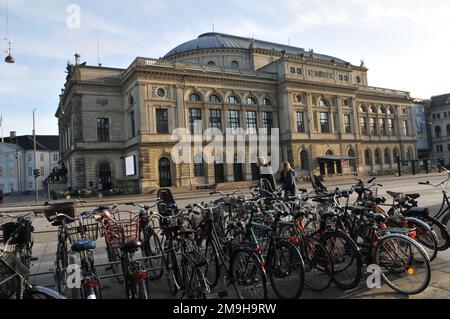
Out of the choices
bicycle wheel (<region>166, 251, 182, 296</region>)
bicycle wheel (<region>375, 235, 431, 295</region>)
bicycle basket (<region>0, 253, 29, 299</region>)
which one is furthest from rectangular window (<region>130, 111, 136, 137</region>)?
bicycle wheel (<region>375, 235, 431, 295</region>)

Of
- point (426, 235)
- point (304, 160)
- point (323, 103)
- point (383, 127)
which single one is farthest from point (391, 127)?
point (426, 235)

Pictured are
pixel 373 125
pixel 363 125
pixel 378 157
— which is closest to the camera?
pixel 363 125

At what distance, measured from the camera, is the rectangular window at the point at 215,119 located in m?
47.7

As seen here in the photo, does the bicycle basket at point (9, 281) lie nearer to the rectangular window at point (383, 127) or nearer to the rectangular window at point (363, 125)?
the rectangular window at point (363, 125)

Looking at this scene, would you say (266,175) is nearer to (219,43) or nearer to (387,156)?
(219,43)

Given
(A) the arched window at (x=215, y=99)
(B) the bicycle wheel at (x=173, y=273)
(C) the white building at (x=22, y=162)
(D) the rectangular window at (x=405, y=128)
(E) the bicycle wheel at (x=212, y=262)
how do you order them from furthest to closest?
(C) the white building at (x=22, y=162), (D) the rectangular window at (x=405, y=128), (A) the arched window at (x=215, y=99), (E) the bicycle wheel at (x=212, y=262), (B) the bicycle wheel at (x=173, y=273)

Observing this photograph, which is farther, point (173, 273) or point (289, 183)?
point (289, 183)

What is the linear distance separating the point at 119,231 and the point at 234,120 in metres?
43.3

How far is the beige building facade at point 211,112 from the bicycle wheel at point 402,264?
38.0 metres

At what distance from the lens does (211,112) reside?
47875 mm

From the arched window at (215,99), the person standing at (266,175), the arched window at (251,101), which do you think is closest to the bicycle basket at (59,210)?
the person standing at (266,175)

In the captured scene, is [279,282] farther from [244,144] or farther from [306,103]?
[306,103]

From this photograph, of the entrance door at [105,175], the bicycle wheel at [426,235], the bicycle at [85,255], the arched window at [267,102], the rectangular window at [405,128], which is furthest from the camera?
the rectangular window at [405,128]

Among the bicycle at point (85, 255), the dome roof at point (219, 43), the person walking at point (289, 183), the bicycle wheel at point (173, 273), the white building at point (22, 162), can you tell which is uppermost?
the dome roof at point (219, 43)
